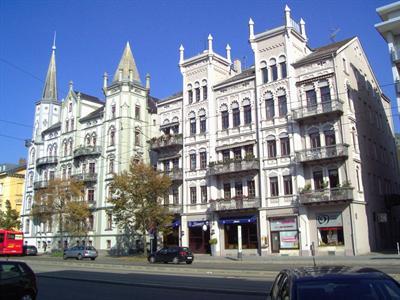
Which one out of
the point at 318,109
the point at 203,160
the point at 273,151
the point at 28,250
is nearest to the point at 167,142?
the point at 203,160

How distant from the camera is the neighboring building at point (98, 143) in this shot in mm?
54812

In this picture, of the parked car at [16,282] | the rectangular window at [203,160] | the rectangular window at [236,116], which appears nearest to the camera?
the parked car at [16,282]

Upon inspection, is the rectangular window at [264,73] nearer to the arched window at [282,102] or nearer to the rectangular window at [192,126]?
the arched window at [282,102]

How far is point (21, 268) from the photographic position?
11.7 meters

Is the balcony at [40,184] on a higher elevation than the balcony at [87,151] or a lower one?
lower

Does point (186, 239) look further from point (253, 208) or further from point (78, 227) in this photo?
point (78, 227)

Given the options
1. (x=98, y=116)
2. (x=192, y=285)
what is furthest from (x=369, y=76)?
(x=192, y=285)

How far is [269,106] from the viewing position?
4134cm

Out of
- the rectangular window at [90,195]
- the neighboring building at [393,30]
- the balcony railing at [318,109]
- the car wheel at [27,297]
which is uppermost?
the neighboring building at [393,30]

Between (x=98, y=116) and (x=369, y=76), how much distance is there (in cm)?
3460

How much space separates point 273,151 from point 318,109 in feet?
19.3

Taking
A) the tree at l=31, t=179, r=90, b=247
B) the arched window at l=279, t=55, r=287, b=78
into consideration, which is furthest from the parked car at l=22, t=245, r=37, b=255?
the arched window at l=279, t=55, r=287, b=78

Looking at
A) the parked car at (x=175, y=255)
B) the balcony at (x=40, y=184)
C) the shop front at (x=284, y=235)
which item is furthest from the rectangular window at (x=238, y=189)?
the balcony at (x=40, y=184)

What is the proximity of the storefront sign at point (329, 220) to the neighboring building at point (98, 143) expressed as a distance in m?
25.5
